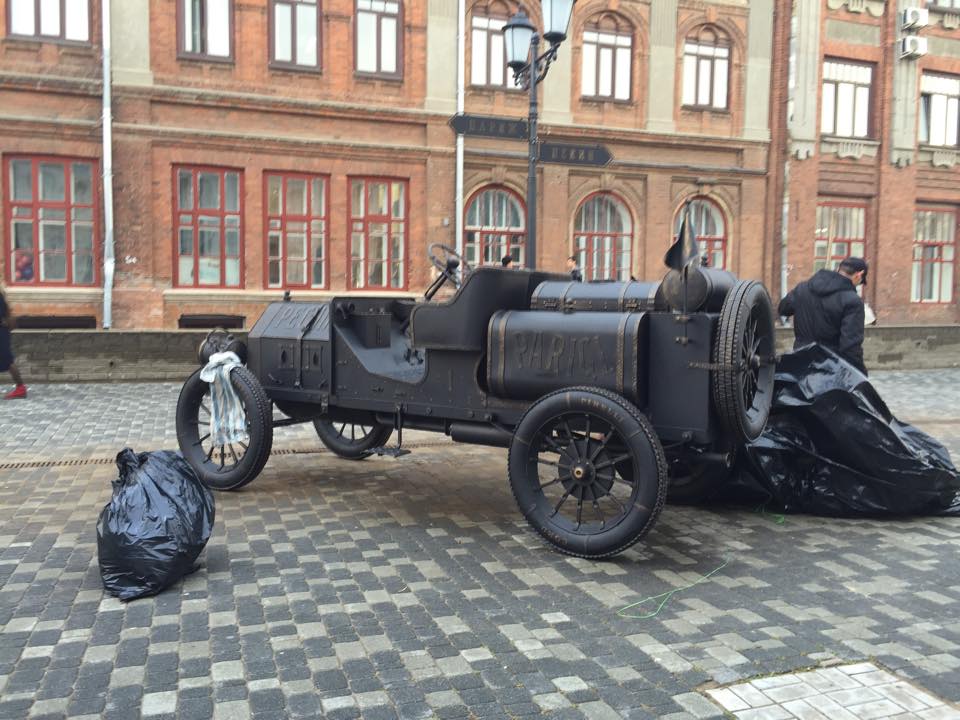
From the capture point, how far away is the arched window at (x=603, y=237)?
2167cm

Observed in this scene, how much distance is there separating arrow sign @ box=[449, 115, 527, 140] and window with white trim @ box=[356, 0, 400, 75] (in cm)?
754

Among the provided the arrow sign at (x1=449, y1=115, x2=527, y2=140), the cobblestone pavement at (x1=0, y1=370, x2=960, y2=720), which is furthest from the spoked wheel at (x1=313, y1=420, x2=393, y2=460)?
the arrow sign at (x1=449, y1=115, x2=527, y2=140)

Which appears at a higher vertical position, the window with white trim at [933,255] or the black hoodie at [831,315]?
the window with white trim at [933,255]

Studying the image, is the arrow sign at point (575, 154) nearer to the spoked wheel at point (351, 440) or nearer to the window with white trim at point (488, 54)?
the window with white trim at point (488, 54)

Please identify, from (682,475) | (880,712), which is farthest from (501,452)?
(880,712)

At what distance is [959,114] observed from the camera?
82.5ft

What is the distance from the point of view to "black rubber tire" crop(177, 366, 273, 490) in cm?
602

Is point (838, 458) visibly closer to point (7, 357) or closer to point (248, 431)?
point (248, 431)

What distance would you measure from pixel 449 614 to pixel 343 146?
1650cm

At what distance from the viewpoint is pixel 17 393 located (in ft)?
37.9

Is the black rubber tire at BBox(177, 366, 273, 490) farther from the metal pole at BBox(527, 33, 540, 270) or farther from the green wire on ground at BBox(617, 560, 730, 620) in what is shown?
the metal pole at BBox(527, 33, 540, 270)

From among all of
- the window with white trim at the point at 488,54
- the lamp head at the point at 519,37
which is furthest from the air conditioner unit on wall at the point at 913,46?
the lamp head at the point at 519,37

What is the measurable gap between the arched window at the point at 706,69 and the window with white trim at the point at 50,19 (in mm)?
13695

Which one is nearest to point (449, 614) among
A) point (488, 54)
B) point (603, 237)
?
point (488, 54)
